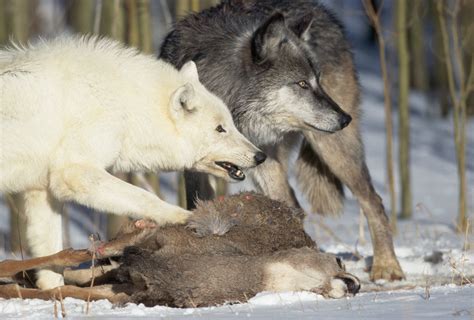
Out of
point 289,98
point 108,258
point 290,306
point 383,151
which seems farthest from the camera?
point 383,151

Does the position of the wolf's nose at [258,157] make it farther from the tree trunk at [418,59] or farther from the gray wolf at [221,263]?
the tree trunk at [418,59]

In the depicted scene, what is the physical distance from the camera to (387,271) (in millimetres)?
7359

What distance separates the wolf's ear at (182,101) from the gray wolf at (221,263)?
Answer: 86 cm

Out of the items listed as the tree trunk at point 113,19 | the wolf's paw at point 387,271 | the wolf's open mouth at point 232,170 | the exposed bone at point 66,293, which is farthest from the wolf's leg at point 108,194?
the tree trunk at point 113,19

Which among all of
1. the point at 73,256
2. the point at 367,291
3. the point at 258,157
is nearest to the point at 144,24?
the point at 258,157

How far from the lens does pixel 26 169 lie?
5652 millimetres

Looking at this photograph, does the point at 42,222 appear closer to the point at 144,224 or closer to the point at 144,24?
the point at 144,224

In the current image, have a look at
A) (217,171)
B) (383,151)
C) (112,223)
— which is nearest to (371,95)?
(383,151)

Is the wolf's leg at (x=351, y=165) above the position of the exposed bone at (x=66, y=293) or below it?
below

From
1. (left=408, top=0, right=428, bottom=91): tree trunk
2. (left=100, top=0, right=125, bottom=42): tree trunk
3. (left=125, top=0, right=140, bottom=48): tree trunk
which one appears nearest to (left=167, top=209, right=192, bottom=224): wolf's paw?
(left=100, top=0, right=125, bottom=42): tree trunk

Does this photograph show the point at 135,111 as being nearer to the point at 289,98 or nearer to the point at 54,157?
the point at 54,157

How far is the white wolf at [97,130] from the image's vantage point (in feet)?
18.1

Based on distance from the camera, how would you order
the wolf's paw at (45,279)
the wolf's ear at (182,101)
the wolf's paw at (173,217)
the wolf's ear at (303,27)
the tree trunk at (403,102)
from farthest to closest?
the tree trunk at (403,102)
the wolf's ear at (303,27)
the wolf's ear at (182,101)
the wolf's paw at (45,279)
the wolf's paw at (173,217)

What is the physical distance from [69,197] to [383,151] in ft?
57.6
